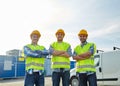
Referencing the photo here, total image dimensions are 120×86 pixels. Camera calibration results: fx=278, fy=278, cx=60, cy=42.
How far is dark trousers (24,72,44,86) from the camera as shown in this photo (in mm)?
6531

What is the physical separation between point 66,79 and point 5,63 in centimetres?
2002

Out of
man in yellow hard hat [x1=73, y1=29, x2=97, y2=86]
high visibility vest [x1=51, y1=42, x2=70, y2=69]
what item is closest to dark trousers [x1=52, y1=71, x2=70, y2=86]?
high visibility vest [x1=51, y1=42, x2=70, y2=69]

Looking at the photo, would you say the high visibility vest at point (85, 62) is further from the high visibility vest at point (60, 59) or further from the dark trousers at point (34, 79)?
the dark trousers at point (34, 79)

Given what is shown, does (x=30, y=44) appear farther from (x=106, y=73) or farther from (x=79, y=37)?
(x=106, y=73)

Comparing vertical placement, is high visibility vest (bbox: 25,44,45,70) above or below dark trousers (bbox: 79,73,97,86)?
above

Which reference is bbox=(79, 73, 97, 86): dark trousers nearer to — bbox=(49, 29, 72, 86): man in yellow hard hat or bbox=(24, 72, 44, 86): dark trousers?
bbox=(49, 29, 72, 86): man in yellow hard hat

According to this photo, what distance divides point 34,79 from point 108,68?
29.1 ft

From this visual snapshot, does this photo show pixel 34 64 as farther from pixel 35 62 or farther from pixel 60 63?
pixel 60 63

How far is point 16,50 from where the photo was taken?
112 ft

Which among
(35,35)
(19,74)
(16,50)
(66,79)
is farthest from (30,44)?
(16,50)

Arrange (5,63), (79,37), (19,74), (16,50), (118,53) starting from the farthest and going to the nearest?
(16,50) → (19,74) → (5,63) → (118,53) → (79,37)

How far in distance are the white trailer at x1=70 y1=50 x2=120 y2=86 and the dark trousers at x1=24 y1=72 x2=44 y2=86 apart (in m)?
8.41

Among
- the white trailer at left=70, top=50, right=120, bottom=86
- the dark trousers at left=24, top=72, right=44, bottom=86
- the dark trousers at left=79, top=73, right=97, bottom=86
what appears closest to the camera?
the dark trousers at left=24, top=72, right=44, bottom=86

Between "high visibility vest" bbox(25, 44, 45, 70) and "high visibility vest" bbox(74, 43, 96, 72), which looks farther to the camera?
"high visibility vest" bbox(74, 43, 96, 72)
